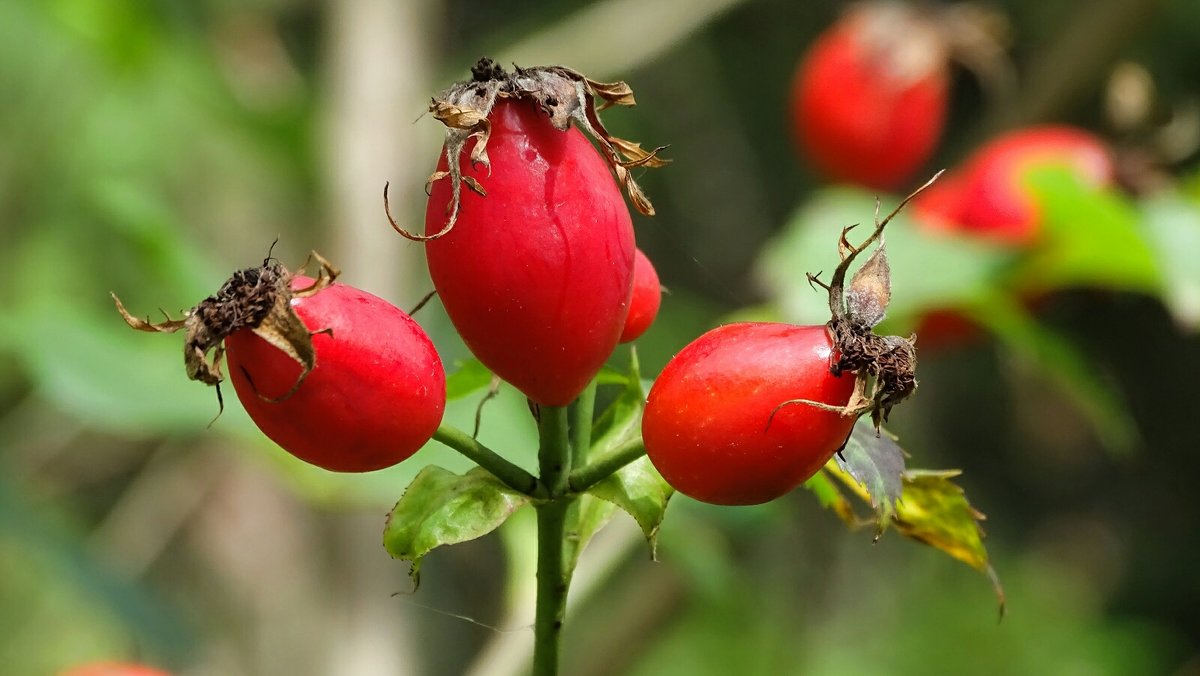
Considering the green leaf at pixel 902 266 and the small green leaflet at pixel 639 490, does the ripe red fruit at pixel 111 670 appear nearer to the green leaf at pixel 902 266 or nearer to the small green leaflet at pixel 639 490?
the small green leaflet at pixel 639 490

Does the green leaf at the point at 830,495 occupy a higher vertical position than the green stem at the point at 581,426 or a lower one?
lower

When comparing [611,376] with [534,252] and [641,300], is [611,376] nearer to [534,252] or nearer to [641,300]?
[641,300]

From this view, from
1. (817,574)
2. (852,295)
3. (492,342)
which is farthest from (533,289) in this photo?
(817,574)

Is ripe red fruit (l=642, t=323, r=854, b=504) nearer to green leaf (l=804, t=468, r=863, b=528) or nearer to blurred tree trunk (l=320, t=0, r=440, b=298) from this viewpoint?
green leaf (l=804, t=468, r=863, b=528)

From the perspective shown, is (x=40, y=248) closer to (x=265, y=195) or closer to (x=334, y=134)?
(x=265, y=195)

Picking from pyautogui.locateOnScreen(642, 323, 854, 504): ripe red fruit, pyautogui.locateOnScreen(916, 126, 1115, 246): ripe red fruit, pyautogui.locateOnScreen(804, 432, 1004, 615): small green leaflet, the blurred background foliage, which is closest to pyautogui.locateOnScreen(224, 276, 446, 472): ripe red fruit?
pyautogui.locateOnScreen(642, 323, 854, 504): ripe red fruit

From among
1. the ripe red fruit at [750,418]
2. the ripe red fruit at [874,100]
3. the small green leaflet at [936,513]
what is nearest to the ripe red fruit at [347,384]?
the ripe red fruit at [750,418]
